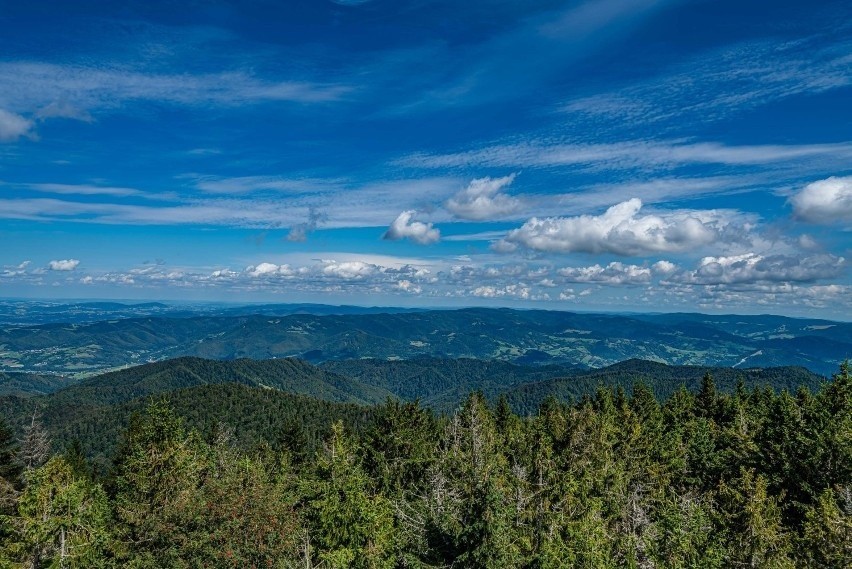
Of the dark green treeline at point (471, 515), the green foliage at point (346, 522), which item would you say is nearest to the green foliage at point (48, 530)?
the dark green treeline at point (471, 515)

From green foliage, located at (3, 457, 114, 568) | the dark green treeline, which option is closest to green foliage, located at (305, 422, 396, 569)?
the dark green treeline

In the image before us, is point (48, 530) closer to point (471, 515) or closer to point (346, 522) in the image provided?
point (346, 522)

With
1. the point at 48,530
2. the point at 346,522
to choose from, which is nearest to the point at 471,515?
the point at 346,522

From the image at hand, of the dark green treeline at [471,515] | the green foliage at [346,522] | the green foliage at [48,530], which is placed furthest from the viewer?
the green foliage at [346,522]

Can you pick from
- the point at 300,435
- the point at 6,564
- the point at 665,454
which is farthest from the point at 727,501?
the point at 300,435

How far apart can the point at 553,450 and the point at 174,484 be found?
38.4m

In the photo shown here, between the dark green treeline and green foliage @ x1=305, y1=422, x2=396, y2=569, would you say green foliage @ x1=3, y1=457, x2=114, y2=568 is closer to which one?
the dark green treeline

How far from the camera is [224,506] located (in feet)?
94.5

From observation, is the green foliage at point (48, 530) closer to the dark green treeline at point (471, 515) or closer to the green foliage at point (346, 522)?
the dark green treeline at point (471, 515)

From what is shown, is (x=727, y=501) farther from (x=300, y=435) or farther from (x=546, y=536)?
(x=300, y=435)

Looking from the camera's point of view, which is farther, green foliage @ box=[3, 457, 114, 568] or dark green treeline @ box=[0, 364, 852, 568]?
green foliage @ box=[3, 457, 114, 568]

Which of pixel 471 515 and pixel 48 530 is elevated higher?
pixel 471 515

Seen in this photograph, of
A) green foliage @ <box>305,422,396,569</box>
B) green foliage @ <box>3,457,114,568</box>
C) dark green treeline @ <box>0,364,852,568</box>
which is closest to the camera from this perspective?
dark green treeline @ <box>0,364,852,568</box>

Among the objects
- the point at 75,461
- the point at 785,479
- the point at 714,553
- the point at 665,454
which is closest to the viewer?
the point at 714,553
